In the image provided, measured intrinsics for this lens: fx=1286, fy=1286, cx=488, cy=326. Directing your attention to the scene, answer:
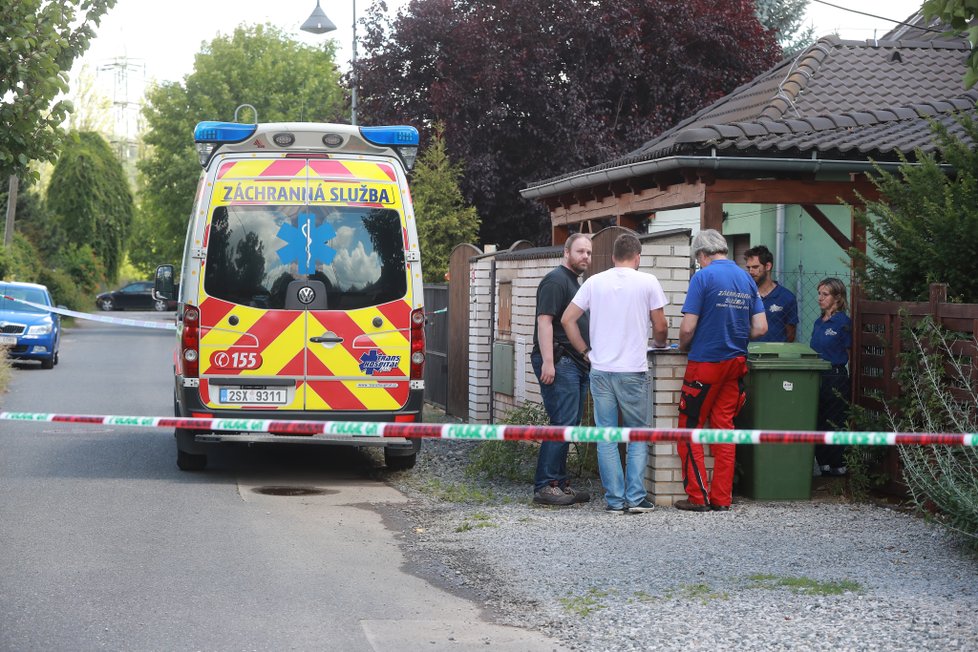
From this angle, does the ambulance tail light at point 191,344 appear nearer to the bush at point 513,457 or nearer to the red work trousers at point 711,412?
the bush at point 513,457

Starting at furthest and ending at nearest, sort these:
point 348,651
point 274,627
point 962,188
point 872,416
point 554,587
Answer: point 872,416 → point 962,188 → point 554,587 → point 274,627 → point 348,651

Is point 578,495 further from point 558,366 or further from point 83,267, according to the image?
point 83,267

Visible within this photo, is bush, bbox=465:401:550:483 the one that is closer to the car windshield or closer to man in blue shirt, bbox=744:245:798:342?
man in blue shirt, bbox=744:245:798:342

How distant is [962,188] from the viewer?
335 inches

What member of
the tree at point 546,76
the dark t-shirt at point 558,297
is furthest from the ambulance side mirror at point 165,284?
the tree at point 546,76

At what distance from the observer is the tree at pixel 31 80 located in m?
13.1

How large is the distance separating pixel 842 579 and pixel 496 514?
2.75 meters

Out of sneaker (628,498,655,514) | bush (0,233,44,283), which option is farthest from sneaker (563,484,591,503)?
bush (0,233,44,283)

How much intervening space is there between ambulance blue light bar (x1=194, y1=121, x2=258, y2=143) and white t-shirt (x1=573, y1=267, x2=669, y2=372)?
10.8 feet

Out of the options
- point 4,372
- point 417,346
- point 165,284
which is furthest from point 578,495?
point 4,372

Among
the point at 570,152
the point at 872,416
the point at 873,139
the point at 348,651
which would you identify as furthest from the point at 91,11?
the point at 570,152

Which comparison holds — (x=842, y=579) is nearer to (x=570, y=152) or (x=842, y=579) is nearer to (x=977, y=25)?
(x=977, y=25)

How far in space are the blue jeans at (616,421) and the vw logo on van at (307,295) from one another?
2.55 m

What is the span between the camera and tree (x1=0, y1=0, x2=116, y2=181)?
43.1 ft
